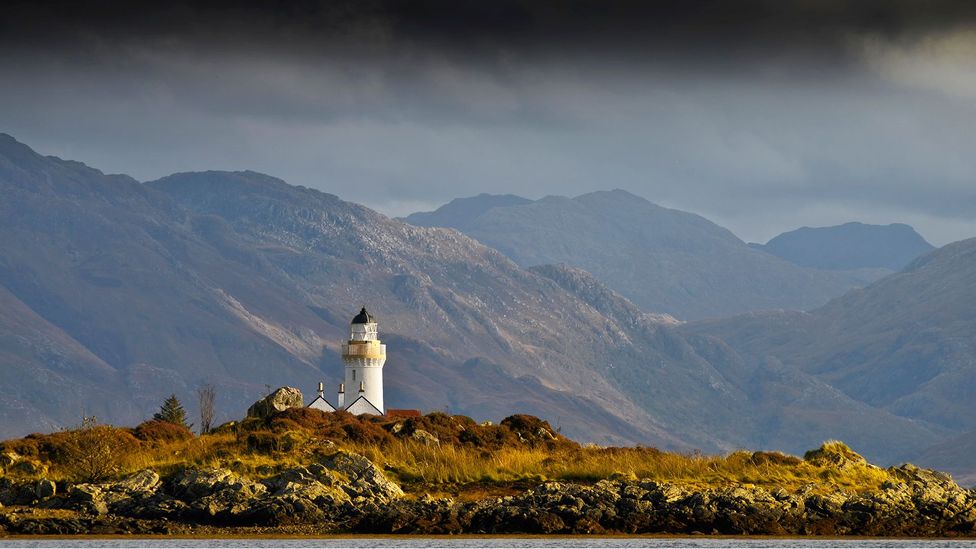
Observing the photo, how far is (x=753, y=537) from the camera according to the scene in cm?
6169

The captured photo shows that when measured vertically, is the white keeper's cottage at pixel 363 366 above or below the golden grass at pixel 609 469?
above

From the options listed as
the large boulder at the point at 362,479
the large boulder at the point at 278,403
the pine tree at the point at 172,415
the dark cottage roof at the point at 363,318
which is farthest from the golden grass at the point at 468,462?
the dark cottage roof at the point at 363,318

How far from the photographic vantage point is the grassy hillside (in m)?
67.8

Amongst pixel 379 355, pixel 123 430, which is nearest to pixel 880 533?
pixel 123 430

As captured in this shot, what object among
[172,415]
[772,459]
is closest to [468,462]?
[772,459]

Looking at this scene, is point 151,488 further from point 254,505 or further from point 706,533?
point 706,533

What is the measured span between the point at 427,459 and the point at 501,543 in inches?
511

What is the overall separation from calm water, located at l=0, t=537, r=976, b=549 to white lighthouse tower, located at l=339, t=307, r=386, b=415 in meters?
60.9

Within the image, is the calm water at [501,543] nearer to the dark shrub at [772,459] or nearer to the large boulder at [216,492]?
the large boulder at [216,492]

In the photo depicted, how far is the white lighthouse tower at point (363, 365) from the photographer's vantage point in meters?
122

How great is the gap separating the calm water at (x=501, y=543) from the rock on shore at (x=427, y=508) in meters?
1.68

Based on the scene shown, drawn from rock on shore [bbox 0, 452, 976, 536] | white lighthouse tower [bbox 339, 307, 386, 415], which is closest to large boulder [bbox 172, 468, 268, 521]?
rock on shore [bbox 0, 452, 976, 536]

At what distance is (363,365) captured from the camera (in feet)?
407

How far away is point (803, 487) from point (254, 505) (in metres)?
22.3
